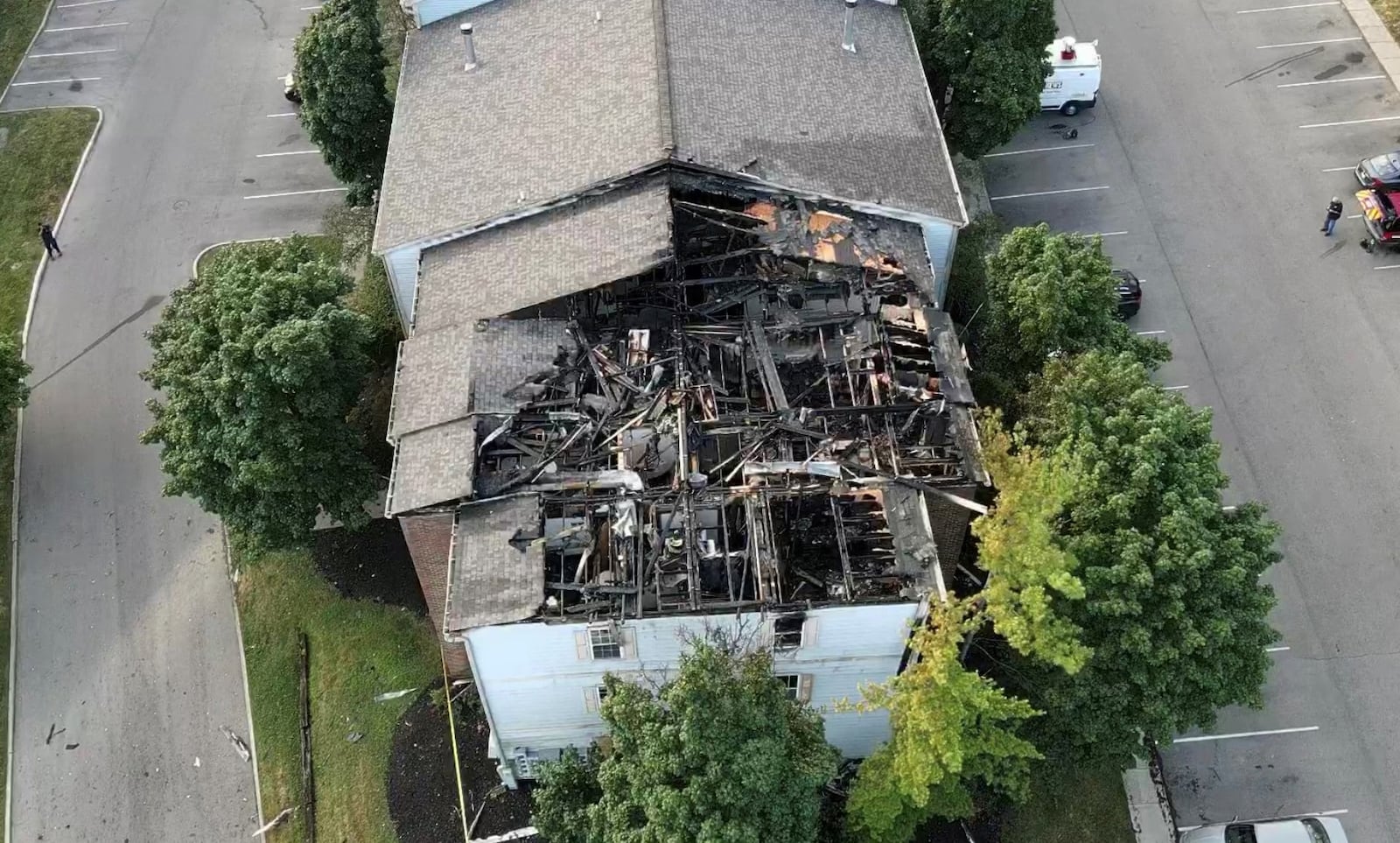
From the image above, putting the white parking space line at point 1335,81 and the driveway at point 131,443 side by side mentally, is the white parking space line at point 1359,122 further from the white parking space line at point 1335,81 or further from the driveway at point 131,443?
the driveway at point 131,443

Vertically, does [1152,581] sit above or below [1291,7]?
above

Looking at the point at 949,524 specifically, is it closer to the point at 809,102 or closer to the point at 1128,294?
the point at 809,102

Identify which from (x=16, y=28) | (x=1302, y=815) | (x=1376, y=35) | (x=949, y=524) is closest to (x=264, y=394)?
(x=949, y=524)

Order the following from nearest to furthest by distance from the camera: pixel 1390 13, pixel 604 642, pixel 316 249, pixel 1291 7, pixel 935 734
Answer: pixel 935 734, pixel 604 642, pixel 316 249, pixel 1390 13, pixel 1291 7

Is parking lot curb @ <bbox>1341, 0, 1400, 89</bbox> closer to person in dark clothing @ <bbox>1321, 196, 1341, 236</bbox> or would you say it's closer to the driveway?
person in dark clothing @ <bbox>1321, 196, 1341, 236</bbox>

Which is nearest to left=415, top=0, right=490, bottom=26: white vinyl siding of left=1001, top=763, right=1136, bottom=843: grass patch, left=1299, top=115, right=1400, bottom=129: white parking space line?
left=1001, top=763, right=1136, bottom=843: grass patch

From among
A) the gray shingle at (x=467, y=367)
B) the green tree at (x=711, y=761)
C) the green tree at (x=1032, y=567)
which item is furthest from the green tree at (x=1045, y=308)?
the gray shingle at (x=467, y=367)
